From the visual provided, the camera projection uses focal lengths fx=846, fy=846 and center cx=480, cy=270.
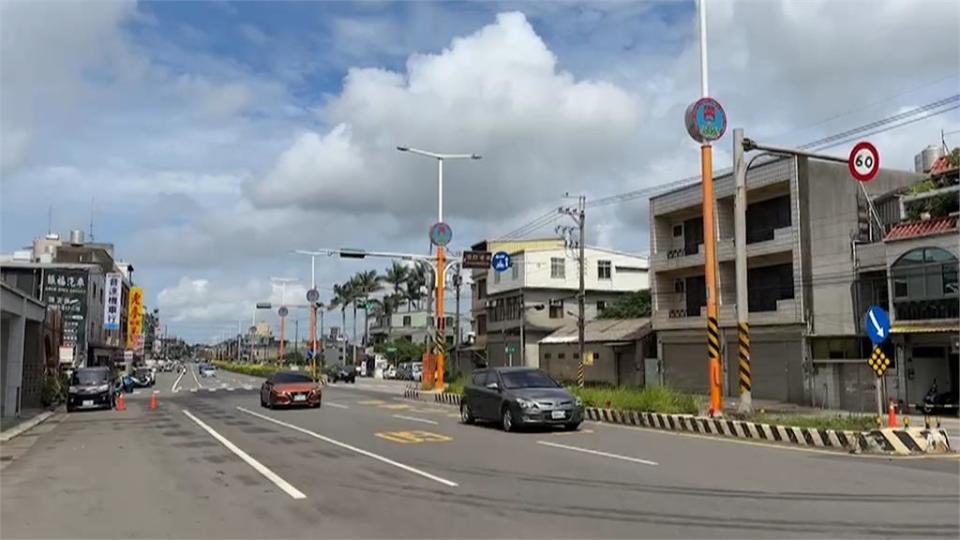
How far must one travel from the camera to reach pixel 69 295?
187 ft

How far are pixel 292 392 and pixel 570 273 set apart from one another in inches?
1549

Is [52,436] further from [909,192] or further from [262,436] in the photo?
[909,192]

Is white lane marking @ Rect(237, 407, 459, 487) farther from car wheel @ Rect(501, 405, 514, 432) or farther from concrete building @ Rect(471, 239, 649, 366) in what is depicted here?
concrete building @ Rect(471, 239, 649, 366)

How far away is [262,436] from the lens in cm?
1945

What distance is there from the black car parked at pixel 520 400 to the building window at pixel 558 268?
43885 millimetres

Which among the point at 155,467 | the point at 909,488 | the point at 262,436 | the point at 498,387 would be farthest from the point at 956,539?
the point at 262,436

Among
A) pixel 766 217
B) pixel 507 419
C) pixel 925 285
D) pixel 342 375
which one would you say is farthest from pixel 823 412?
pixel 342 375

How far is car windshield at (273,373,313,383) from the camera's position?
31.1 meters

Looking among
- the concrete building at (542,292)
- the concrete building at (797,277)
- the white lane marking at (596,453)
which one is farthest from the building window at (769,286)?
the concrete building at (542,292)

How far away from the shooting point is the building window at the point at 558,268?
6600 centimetres

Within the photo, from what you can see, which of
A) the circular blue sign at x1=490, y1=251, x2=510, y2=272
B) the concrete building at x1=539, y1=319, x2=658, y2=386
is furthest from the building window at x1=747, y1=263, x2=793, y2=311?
the circular blue sign at x1=490, y1=251, x2=510, y2=272

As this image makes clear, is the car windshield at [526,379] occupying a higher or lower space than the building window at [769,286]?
lower

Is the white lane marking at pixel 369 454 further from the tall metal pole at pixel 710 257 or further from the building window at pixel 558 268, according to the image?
the building window at pixel 558 268

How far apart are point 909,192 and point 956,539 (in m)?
27.3
